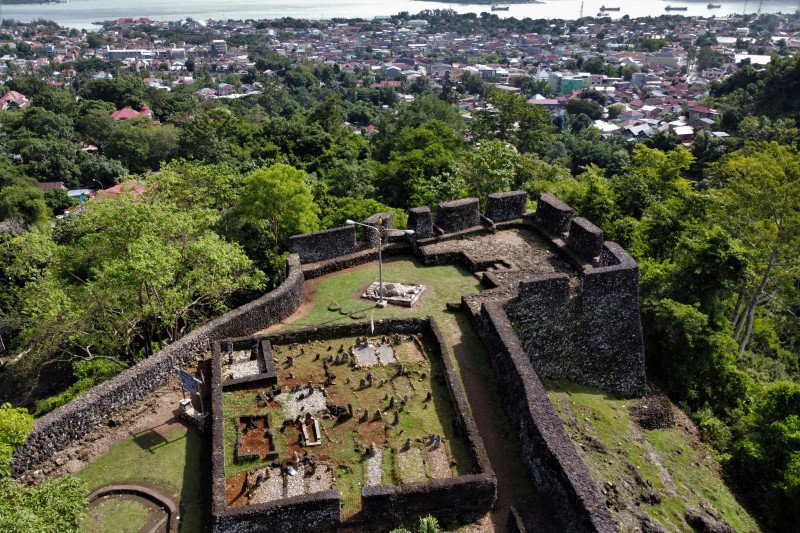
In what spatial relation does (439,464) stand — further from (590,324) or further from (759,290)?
(759,290)

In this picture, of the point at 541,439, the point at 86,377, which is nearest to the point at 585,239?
the point at 541,439

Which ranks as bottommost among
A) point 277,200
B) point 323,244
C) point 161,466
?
point 161,466

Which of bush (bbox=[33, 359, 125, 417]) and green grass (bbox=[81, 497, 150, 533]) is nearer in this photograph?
green grass (bbox=[81, 497, 150, 533])

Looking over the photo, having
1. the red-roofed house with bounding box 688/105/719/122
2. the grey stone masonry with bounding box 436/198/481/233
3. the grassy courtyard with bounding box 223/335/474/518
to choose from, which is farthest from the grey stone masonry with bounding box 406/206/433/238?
the red-roofed house with bounding box 688/105/719/122

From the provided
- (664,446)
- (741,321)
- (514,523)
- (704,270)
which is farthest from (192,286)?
(741,321)

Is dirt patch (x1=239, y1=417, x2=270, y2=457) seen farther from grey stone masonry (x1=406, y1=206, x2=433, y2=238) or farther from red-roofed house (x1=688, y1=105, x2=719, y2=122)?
red-roofed house (x1=688, y1=105, x2=719, y2=122)
